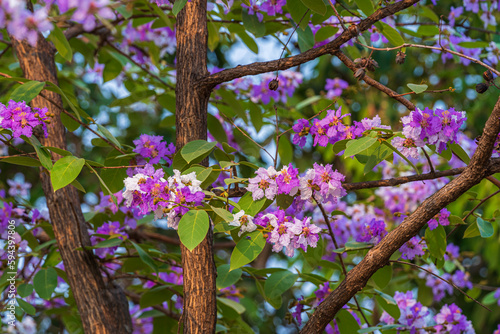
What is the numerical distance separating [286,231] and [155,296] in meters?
0.61

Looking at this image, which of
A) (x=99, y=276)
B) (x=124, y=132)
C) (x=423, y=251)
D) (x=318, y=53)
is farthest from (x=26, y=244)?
(x=124, y=132)

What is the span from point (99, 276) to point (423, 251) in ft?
2.96

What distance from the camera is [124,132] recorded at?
467 cm

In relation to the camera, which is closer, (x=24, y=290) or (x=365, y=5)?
(x=365, y=5)

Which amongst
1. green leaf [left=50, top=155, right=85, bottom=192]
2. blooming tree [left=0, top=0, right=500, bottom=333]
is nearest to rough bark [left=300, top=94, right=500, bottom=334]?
blooming tree [left=0, top=0, right=500, bottom=333]

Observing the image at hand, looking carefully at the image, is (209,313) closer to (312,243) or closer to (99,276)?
(312,243)

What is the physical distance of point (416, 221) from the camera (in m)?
0.92

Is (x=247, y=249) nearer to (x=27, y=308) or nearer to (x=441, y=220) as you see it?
(x=441, y=220)

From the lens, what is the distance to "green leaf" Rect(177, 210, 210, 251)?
808mm

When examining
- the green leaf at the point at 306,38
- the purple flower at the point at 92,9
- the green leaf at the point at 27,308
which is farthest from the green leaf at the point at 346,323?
the purple flower at the point at 92,9

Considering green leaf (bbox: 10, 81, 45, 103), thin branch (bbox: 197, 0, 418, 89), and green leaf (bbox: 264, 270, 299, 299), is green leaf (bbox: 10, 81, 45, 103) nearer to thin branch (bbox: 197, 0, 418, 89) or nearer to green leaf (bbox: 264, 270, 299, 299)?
thin branch (bbox: 197, 0, 418, 89)

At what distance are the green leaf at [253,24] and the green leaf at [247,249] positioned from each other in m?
0.64

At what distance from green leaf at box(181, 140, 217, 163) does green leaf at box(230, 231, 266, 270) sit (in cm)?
19

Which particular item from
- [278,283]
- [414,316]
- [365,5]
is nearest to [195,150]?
[278,283]
